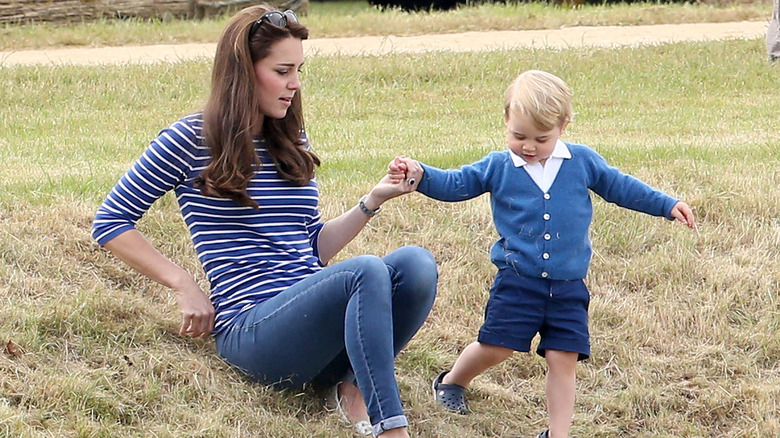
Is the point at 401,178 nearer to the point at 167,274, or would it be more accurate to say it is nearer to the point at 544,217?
the point at 544,217

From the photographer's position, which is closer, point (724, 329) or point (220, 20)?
point (724, 329)

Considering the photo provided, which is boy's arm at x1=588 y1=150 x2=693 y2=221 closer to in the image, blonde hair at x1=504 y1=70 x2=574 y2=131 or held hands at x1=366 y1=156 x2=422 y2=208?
blonde hair at x1=504 y1=70 x2=574 y2=131

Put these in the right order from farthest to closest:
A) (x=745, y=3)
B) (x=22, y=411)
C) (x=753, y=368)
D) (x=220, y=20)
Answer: (x=745, y=3) < (x=220, y=20) < (x=753, y=368) < (x=22, y=411)

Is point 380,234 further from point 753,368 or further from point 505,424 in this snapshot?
point 753,368

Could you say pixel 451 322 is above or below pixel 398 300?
below

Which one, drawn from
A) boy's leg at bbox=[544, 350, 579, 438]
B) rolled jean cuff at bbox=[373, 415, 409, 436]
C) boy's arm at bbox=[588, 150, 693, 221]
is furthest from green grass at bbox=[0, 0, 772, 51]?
rolled jean cuff at bbox=[373, 415, 409, 436]

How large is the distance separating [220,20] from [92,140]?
19.1ft

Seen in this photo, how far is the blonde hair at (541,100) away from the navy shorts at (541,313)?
1.75 ft

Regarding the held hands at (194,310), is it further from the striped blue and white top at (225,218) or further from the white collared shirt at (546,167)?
the white collared shirt at (546,167)

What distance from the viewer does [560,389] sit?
3697 mm

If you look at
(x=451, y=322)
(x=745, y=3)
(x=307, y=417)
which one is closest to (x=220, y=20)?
(x=745, y=3)

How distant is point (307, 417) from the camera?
12.3 ft

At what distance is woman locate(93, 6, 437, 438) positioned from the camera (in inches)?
129

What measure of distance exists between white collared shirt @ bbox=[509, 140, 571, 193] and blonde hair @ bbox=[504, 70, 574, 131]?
13cm
